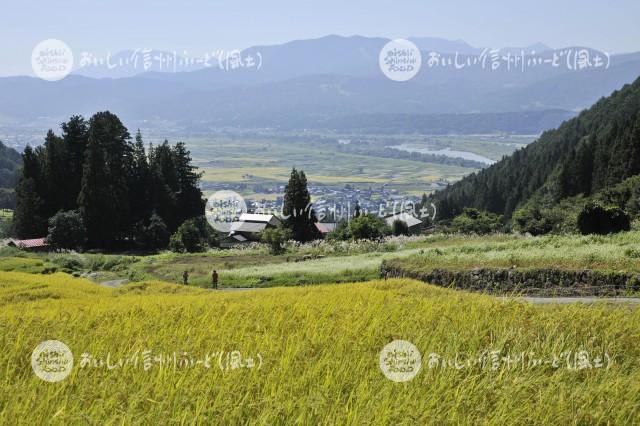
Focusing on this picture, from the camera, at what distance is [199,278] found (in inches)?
1421

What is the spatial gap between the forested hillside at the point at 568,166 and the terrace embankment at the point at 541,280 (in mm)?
53803

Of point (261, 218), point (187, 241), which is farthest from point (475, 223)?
point (261, 218)

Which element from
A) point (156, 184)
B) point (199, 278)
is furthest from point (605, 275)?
point (156, 184)

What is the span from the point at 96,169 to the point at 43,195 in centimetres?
939

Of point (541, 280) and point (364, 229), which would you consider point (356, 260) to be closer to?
point (364, 229)

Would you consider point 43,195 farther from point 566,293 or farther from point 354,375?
point 354,375

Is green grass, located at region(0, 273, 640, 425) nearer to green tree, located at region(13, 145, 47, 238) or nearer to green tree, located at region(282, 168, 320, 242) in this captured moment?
green tree, located at region(282, 168, 320, 242)

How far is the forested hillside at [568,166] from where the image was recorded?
7888 cm

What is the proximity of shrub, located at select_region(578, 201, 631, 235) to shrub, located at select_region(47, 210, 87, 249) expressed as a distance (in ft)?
144

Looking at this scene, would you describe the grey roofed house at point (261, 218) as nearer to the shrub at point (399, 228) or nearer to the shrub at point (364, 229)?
the shrub at point (399, 228)

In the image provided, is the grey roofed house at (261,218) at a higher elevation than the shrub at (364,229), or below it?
below

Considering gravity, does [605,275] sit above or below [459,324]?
below

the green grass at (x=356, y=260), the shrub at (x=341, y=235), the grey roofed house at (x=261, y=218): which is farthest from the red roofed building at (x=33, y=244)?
the grey roofed house at (x=261, y=218)

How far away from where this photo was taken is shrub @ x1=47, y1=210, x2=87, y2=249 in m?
57.3
